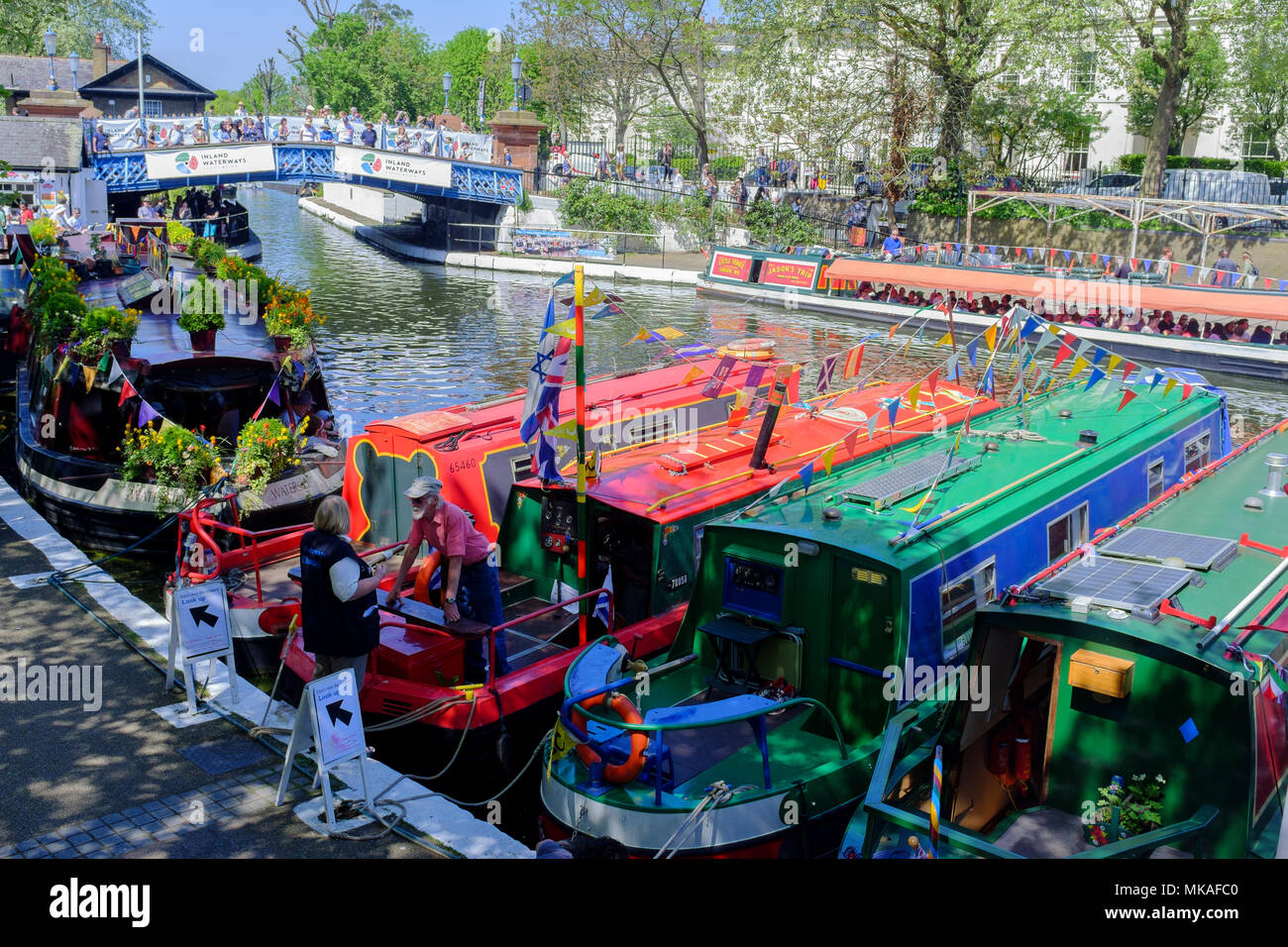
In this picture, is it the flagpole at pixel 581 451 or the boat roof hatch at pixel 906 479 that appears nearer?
the flagpole at pixel 581 451

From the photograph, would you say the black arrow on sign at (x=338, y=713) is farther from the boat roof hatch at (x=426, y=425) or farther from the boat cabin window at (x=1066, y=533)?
the boat cabin window at (x=1066, y=533)

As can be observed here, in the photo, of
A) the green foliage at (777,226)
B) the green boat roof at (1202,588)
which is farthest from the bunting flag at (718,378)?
the green foliage at (777,226)

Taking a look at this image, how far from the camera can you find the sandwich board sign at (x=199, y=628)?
356 inches

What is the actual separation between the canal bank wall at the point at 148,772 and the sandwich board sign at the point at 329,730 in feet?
0.87

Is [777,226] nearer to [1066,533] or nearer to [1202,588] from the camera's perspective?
[1066,533]

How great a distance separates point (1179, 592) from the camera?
25.4ft

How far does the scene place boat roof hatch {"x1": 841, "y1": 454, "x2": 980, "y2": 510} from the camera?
10.1m

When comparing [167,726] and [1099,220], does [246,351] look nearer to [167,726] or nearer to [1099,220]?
[167,726]

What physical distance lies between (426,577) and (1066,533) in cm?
626

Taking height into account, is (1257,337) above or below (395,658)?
above

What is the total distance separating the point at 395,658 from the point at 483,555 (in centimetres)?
119

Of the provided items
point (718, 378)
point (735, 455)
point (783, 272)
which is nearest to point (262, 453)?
point (718, 378)
